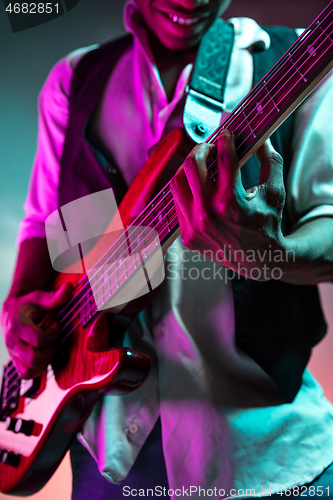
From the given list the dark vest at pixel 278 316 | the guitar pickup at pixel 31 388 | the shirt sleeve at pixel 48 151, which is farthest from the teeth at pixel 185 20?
the guitar pickup at pixel 31 388

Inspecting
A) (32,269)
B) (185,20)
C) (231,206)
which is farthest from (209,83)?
(32,269)

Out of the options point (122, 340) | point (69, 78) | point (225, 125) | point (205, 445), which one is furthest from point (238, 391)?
point (69, 78)

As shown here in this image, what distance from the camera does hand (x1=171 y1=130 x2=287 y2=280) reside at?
1.12 ft

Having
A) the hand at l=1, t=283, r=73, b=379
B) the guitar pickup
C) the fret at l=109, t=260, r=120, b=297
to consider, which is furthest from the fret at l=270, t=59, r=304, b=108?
the guitar pickup

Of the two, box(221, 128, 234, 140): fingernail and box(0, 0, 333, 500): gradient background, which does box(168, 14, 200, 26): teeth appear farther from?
box(221, 128, 234, 140): fingernail

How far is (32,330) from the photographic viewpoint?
1.86 ft

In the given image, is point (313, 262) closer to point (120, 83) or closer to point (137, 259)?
point (137, 259)

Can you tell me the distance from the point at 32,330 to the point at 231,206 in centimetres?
41

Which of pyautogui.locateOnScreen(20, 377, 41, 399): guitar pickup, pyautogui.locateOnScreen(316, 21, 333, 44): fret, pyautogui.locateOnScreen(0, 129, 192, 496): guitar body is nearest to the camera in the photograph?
pyautogui.locateOnScreen(316, 21, 333, 44): fret

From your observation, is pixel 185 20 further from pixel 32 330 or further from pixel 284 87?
pixel 32 330

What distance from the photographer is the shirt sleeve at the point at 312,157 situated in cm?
50

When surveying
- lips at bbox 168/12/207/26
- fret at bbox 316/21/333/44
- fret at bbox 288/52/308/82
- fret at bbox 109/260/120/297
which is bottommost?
fret at bbox 109/260/120/297

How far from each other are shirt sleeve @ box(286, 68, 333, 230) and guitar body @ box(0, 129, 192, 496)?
189 millimetres

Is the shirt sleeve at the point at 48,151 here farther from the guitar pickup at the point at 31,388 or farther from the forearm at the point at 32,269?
the guitar pickup at the point at 31,388
